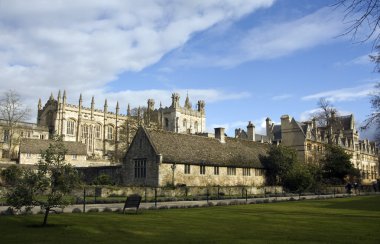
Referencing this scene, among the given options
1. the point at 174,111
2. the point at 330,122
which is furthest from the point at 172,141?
the point at 174,111

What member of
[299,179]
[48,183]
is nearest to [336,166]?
[299,179]

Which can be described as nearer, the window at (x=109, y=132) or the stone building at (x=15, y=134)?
the stone building at (x=15, y=134)

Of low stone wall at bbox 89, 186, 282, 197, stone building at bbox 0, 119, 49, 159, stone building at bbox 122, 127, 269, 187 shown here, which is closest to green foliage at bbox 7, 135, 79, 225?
low stone wall at bbox 89, 186, 282, 197

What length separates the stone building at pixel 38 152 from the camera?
229ft

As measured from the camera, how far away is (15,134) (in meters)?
92.2

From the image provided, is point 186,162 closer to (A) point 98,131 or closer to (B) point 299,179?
(B) point 299,179

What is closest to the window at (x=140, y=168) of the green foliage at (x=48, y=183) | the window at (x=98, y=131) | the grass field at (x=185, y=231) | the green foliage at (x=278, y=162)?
the green foliage at (x=278, y=162)

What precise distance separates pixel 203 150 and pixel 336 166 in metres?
23.9

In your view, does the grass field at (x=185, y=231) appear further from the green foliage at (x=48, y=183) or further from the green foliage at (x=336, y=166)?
the green foliage at (x=336, y=166)

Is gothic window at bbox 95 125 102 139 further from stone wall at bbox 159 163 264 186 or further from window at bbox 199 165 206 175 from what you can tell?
window at bbox 199 165 206 175

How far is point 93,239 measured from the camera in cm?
1260

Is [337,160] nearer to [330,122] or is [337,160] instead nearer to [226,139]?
[330,122]

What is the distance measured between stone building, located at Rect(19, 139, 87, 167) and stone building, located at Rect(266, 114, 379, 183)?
34345 millimetres

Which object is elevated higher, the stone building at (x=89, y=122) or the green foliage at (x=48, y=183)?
the stone building at (x=89, y=122)
